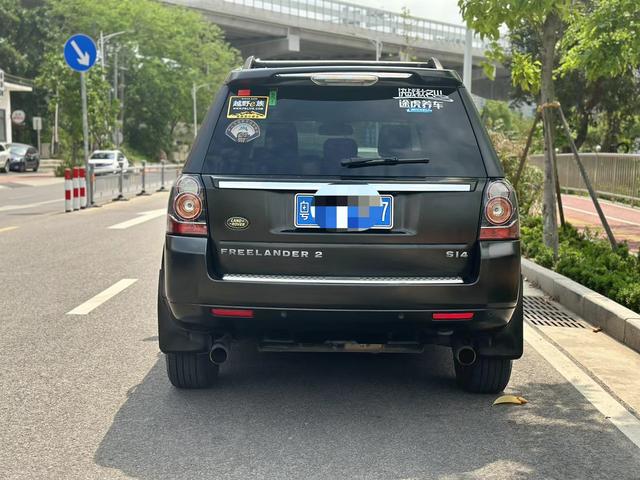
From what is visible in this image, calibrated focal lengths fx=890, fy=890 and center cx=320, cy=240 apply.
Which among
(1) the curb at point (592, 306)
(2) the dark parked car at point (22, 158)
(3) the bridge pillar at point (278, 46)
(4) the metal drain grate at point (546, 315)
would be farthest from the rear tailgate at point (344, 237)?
(3) the bridge pillar at point (278, 46)

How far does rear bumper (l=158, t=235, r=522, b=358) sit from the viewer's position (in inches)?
170

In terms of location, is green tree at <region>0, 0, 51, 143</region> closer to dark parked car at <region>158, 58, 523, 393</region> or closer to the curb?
the curb

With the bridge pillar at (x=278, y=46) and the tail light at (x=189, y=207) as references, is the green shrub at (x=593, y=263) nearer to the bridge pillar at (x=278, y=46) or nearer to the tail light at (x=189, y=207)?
the tail light at (x=189, y=207)

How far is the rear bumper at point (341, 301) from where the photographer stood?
14.2 feet

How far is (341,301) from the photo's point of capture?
432 cm

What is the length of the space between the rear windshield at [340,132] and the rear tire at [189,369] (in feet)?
3.73

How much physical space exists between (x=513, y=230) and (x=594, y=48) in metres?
5.39

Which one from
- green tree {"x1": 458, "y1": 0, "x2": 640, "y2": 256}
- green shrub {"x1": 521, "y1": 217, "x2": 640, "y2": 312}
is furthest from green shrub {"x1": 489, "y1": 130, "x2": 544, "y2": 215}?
green tree {"x1": 458, "y1": 0, "x2": 640, "y2": 256}

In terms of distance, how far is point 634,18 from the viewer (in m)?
9.02

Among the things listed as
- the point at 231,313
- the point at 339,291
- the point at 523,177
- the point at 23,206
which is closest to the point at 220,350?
the point at 231,313

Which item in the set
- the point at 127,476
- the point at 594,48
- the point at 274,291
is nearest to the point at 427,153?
the point at 274,291

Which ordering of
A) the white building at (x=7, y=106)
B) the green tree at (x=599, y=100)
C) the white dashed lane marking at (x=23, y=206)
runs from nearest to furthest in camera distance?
the white dashed lane marking at (x=23, y=206)
the green tree at (x=599, y=100)
the white building at (x=7, y=106)

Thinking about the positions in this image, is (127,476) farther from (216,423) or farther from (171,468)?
(216,423)

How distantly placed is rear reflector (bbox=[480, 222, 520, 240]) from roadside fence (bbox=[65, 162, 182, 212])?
36.9 feet
